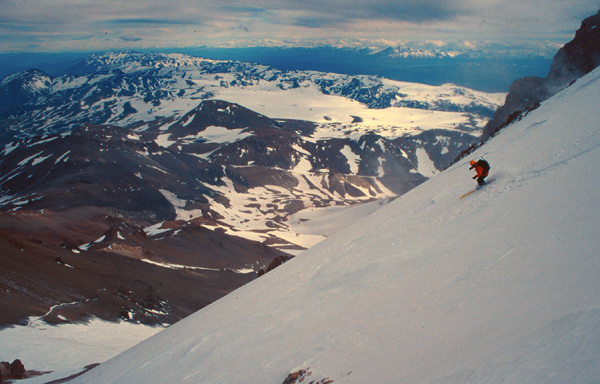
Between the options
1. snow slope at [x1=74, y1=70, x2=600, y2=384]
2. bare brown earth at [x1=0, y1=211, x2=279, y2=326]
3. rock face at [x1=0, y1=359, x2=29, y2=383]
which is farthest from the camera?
bare brown earth at [x1=0, y1=211, x2=279, y2=326]

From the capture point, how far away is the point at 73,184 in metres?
82.4

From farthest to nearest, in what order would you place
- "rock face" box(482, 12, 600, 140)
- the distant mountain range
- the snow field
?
"rock face" box(482, 12, 600, 140) → the distant mountain range → the snow field

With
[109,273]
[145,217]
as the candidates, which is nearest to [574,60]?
[109,273]

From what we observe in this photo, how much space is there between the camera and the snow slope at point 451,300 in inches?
130

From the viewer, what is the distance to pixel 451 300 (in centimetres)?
467

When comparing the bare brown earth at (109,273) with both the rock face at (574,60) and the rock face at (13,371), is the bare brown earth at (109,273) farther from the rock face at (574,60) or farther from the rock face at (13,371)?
the rock face at (574,60)

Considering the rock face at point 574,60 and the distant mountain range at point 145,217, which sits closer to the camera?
the distant mountain range at point 145,217

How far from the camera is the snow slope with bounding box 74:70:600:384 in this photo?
3.29m

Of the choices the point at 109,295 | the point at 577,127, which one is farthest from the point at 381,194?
the point at 577,127

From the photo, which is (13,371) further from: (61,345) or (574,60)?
(574,60)

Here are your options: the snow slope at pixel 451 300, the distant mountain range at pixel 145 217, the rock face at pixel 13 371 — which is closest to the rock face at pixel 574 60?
the snow slope at pixel 451 300

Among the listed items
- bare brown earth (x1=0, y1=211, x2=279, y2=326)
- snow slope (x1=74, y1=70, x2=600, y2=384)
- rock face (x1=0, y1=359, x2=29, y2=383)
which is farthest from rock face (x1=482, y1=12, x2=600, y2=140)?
rock face (x1=0, y1=359, x2=29, y2=383)

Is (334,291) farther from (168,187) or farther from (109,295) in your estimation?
(168,187)

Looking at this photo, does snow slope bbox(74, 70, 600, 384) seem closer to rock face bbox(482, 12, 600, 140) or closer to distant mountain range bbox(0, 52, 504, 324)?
distant mountain range bbox(0, 52, 504, 324)
